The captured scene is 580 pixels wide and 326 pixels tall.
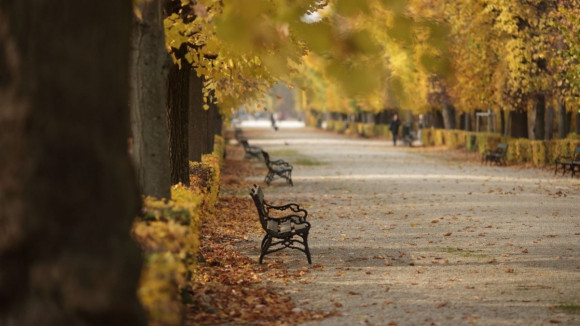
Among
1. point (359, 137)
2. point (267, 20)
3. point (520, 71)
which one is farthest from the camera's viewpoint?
point (359, 137)

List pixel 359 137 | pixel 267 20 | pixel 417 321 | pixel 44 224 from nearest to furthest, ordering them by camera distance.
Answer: pixel 44 224 → pixel 267 20 → pixel 417 321 → pixel 359 137

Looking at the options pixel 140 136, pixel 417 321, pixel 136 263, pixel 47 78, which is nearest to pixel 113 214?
pixel 136 263

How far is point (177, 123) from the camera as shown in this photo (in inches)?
579

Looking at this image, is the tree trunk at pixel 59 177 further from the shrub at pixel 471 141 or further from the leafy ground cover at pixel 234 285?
the shrub at pixel 471 141

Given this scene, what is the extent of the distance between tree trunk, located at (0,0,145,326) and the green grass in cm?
490

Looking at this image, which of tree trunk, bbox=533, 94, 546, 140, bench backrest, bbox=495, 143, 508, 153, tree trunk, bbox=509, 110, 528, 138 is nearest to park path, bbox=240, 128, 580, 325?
bench backrest, bbox=495, 143, 508, 153

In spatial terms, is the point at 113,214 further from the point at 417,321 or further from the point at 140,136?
the point at 140,136

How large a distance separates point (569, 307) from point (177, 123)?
7.54 metres

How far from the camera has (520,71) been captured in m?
31.6

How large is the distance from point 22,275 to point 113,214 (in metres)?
0.53

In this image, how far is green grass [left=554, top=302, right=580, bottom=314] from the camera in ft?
28.2

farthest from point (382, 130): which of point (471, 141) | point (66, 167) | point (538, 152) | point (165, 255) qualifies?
point (66, 167)

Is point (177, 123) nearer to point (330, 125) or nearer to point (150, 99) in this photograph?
point (150, 99)

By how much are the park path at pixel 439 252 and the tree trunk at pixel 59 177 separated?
12.2ft
